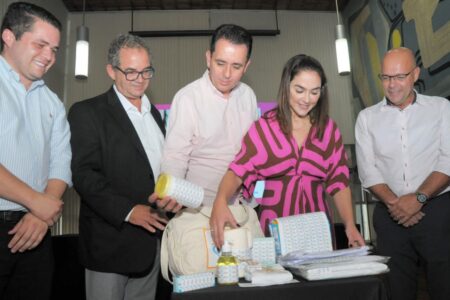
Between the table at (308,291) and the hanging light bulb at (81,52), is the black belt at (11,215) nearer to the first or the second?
the table at (308,291)

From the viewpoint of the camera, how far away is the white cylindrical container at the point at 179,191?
42.1 inches

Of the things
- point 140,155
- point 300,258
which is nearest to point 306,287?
point 300,258

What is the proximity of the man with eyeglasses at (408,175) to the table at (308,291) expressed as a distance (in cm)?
108

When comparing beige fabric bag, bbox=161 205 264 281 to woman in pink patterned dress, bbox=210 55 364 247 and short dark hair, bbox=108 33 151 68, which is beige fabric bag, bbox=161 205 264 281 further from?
short dark hair, bbox=108 33 151 68

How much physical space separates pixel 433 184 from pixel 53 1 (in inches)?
247

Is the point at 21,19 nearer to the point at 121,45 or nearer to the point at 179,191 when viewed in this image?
the point at 121,45

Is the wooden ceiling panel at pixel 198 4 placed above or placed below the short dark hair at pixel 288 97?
above

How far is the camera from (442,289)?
72.4 inches

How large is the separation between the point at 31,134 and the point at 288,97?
0.90 meters

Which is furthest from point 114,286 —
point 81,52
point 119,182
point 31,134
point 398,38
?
point 398,38

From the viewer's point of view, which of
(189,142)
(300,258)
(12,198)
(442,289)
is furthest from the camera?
(442,289)

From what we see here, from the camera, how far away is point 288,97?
4.65 feet

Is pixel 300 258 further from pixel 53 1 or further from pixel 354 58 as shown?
pixel 53 1

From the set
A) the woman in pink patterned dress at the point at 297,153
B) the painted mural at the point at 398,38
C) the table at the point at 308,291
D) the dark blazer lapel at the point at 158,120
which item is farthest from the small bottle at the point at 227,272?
the painted mural at the point at 398,38
